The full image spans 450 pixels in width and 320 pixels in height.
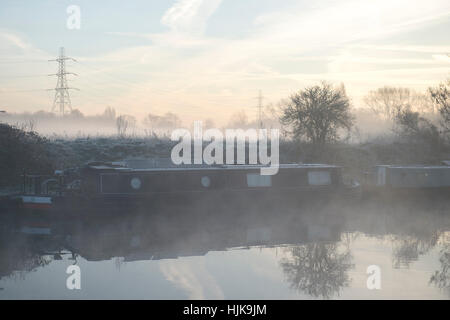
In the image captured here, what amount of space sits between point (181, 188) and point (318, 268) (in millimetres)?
9360

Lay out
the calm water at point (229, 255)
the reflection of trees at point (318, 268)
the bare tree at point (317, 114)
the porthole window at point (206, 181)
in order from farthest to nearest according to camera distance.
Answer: the bare tree at point (317, 114), the porthole window at point (206, 181), the reflection of trees at point (318, 268), the calm water at point (229, 255)

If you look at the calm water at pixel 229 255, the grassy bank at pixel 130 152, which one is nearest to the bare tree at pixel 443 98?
the grassy bank at pixel 130 152

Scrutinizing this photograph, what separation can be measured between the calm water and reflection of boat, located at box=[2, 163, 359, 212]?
1.96ft

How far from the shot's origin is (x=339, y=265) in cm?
1412

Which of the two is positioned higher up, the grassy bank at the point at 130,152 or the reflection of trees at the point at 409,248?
the grassy bank at the point at 130,152

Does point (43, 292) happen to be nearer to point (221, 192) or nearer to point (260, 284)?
point (260, 284)

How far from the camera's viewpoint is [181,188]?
22.0 m

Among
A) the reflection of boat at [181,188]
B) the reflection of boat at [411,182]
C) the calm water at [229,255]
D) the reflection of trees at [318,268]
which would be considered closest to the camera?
the calm water at [229,255]

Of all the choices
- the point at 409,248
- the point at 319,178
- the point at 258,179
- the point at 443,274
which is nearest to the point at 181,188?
the point at 258,179

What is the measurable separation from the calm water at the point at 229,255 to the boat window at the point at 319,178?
1629 mm

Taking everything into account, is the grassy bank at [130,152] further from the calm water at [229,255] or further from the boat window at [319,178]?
the boat window at [319,178]

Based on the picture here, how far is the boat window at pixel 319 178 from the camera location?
23.8 m

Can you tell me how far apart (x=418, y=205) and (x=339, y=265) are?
1283 centimetres

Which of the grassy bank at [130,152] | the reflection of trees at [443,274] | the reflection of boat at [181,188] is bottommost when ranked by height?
the reflection of trees at [443,274]
